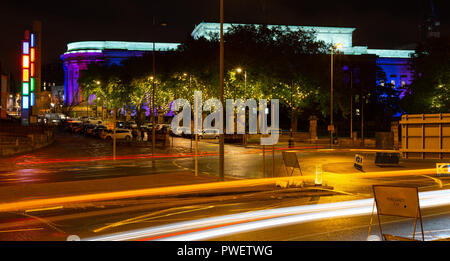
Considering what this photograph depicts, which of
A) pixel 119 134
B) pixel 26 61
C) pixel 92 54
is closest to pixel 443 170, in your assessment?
pixel 119 134

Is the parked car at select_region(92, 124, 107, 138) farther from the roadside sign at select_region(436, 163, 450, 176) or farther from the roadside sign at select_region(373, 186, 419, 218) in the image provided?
the roadside sign at select_region(373, 186, 419, 218)

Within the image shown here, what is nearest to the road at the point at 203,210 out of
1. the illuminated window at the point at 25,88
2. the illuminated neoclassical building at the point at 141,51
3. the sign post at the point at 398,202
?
the sign post at the point at 398,202

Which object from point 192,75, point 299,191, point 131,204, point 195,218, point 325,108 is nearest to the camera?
point 195,218

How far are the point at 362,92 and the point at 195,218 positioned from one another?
185ft

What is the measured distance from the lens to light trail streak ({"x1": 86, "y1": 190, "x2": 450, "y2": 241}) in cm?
952

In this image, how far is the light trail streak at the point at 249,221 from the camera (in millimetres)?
9523

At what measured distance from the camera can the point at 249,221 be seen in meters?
11.0

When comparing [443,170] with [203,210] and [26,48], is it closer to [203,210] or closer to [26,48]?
[203,210]

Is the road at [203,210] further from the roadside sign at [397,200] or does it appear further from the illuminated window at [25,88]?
the illuminated window at [25,88]

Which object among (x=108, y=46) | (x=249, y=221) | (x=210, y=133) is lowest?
(x=249, y=221)
